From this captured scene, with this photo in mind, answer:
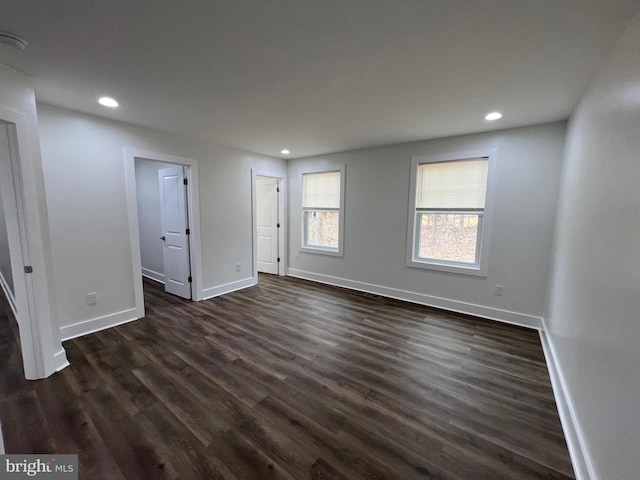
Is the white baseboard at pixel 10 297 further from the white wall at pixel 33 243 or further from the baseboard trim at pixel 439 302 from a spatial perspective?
the baseboard trim at pixel 439 302

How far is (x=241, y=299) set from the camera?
4.14 meters

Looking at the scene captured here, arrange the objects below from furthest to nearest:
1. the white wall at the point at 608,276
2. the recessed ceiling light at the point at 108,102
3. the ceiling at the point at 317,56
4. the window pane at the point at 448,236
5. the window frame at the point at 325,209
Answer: the window frame at the point at 325,209 → the window pane at the point at 448,236 → the recessed ceiling light at the point at 108,102 → the ceiling at the point at 317,56 → the white wall at the point at 608,276

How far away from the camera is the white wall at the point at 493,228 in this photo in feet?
10.1

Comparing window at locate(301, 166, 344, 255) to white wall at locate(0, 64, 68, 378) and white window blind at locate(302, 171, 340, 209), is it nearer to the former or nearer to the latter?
white window blind at locate(302, 171, 340, 209)

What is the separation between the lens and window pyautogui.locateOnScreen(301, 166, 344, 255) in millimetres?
4789

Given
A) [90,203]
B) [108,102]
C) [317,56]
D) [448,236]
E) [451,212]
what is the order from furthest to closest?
1. [448,236]
2. [451,212]
3. [90,203]
4. [108,102]
5. [317,56]

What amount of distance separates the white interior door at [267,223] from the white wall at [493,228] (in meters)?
0.93

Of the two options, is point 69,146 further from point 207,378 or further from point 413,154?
point 413,154

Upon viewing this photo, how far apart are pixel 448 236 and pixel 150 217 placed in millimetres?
5376

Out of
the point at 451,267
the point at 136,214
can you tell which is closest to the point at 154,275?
the point at 136,214

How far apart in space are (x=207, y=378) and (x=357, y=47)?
9.01 ft

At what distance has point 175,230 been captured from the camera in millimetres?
4098

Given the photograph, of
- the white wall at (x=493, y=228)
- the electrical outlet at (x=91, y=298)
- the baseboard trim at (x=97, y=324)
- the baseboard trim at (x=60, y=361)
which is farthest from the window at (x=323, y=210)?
the baseboard trim at (x=60, y=361)

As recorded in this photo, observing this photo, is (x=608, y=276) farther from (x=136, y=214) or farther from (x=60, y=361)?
(x=136, y=214)
